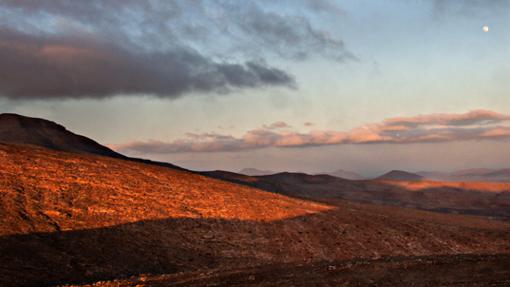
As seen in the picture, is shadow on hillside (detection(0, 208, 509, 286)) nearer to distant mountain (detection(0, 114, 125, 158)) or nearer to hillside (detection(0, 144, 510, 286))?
hillside (detection(0, 144, 510, 286))

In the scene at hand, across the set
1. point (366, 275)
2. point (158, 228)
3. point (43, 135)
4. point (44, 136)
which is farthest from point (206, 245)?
point (43, 135)

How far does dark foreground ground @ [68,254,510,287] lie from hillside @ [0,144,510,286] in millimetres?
5301

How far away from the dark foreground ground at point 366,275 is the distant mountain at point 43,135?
196 feet

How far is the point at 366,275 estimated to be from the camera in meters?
17.1

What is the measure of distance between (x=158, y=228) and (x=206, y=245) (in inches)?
154

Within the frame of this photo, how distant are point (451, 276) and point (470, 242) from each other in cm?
2208

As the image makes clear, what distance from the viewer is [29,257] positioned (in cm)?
2288

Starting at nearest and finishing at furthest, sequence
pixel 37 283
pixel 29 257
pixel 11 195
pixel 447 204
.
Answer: pixel 37 283
pixel 29 257
pixel 11 195
pixel 447 204

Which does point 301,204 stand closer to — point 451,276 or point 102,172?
point 102,172

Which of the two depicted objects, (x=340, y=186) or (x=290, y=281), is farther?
(x=340, y=186)

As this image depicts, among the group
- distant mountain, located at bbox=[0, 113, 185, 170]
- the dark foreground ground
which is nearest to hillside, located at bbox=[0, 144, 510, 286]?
the dark foreground ground

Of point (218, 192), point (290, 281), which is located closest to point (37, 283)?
point (290, 281)

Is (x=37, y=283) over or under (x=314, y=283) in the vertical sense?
under

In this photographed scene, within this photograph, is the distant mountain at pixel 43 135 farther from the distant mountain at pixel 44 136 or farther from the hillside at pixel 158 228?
the hillside at pixel 158 228
